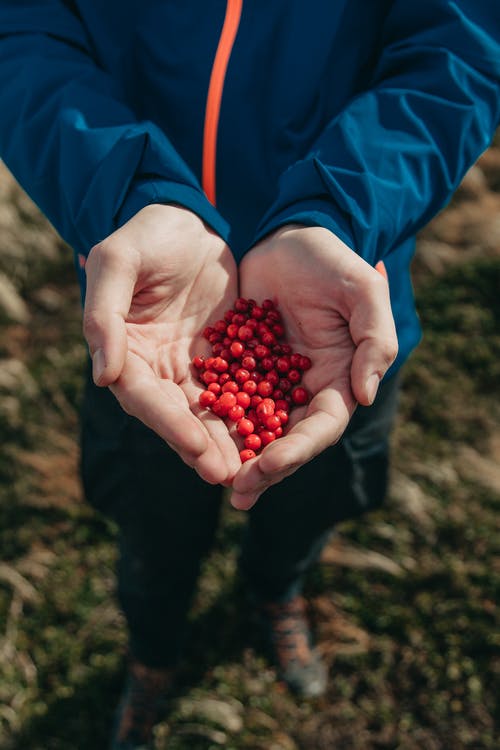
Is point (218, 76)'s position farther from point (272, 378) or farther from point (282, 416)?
point (282, 416)

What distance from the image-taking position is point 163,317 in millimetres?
2467

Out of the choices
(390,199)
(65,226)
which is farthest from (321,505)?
(65,226)

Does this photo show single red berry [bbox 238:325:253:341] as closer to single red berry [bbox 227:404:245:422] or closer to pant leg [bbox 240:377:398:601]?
single red berry [bbox 227:404:245:422]

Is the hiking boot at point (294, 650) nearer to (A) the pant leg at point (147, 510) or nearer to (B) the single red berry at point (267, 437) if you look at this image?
(A) the pant leg at point (147, 510)

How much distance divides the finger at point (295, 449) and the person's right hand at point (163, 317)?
94 millimetres

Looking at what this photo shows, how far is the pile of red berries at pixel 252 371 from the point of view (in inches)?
94.3

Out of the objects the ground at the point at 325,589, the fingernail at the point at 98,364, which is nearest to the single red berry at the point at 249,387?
the fingernail at the point at 98,364

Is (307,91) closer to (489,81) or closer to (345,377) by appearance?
(489,81)

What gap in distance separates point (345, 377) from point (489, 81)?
3.49 feet

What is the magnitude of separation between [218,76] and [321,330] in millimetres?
914

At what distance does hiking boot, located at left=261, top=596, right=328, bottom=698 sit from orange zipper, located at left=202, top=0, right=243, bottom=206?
2.47m

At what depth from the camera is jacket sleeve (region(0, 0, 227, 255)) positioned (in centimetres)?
219

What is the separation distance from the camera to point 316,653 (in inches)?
148

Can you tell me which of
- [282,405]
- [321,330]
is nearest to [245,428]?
[282,405]
